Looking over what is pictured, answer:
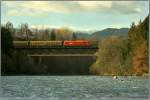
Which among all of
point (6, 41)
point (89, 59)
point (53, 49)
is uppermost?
point (6, 41)

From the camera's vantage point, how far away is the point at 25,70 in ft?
23.0

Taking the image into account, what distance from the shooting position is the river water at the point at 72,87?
22.9 ft

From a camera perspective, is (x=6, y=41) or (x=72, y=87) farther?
(x=72, y=87)

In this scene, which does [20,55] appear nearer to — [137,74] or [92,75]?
[92,75]

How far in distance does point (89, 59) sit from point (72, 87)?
42 cm

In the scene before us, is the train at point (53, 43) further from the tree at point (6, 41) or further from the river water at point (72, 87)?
the river water at point (72, 87)

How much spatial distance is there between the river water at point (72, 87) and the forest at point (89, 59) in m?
0.08

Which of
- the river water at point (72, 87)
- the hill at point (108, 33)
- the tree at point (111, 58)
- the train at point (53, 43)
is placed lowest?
the river water at point (72, 87)

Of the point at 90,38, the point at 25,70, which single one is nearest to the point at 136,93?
the point at 90,38

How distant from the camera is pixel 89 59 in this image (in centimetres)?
701

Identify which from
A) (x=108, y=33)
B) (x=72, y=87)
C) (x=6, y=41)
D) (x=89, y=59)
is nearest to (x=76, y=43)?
(x=89, y=59)

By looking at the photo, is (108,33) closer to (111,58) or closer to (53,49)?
(111,58)

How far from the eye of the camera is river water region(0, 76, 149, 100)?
699 centimetres

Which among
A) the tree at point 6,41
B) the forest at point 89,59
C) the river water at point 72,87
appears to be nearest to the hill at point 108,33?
the forest at point 89,59
